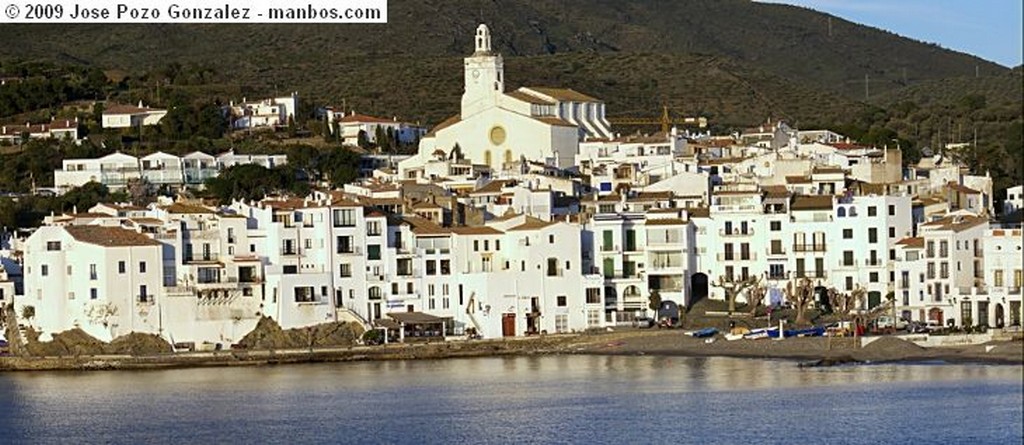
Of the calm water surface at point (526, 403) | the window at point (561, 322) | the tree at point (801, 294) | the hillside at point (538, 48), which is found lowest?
the calm water surface at point (526, 403)

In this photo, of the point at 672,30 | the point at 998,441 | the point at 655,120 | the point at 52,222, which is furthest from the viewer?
the point at 672,30

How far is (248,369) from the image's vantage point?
43625 mm

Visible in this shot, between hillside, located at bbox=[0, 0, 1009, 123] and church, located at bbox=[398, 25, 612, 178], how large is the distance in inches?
598

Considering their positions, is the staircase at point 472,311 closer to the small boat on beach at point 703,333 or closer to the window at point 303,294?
the window at point 303,294

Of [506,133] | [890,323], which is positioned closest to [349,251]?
[890,323]

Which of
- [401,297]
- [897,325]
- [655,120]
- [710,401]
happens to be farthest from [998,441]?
[655,120]

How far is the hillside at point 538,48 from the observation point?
8538cm

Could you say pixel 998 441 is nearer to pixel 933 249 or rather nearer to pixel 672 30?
pixel 933 249

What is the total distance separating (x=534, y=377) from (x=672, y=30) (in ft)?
248

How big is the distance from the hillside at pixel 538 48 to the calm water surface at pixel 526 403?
3754 centimetres

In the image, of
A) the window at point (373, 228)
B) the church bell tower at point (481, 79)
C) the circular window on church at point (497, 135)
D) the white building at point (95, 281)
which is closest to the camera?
the white building at point (95, 281)

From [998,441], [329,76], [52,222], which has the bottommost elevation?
[998,441]

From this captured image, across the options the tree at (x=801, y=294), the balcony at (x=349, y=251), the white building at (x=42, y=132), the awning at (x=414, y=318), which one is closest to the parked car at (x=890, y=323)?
the tree at (x=801, y=294)

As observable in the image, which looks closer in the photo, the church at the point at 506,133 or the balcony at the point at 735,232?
the balcony at the point at 735,232
